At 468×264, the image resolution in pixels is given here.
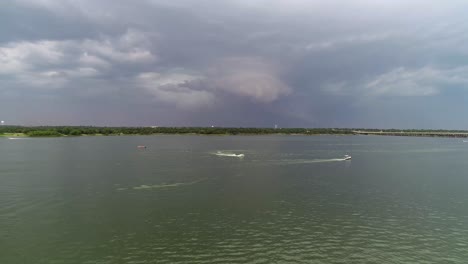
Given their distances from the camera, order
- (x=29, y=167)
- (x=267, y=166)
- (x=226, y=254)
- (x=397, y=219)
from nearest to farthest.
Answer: (x=226, y=254) < (x=397, y=219) < (x=29, y=167) < (x=267, y=166)

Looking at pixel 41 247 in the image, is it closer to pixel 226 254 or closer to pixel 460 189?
pixel 226 254

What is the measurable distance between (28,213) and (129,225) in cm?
1032

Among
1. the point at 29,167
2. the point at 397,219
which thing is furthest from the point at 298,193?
the point at 29,167

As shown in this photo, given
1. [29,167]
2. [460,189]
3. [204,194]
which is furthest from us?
[29,167]

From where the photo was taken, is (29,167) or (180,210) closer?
(180,210)

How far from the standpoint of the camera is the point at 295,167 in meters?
64.5

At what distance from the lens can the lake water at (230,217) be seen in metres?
22.7

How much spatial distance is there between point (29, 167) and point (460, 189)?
6394 cm

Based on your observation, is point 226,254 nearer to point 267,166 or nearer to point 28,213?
point 28,213

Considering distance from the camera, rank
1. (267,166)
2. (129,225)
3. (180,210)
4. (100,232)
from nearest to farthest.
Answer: (100,232) → (129,225) → (180,210) → (267,166)

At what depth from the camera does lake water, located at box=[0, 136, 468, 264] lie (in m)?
22.7

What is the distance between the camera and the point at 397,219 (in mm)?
30891

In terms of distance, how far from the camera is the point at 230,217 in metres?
30.8

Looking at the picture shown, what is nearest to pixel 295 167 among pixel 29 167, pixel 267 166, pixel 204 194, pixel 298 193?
pixel 267 166
